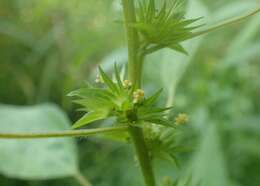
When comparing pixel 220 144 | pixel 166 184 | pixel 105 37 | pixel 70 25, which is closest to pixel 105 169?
pixel 220 144

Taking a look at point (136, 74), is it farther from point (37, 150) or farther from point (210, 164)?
point (210, 164)

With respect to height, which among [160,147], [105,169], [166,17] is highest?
[166,17]

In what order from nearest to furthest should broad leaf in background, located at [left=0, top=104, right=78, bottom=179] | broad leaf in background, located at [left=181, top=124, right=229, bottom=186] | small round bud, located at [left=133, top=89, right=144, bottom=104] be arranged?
1. small round bud, located at [left=133, top=89, right=144, bottom=104]
2. broad leaf in background, located at [left=0, top=104, right=78, bottom=179]
3. broad leaf in background, located at [left=181, top=124, right=229, bottom=186]

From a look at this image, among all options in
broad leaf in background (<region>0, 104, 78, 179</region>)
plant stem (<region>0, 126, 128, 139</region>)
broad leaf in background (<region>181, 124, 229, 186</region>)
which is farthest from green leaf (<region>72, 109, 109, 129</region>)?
broad leaf in background (<region>181, 124, 229, 186</region>)

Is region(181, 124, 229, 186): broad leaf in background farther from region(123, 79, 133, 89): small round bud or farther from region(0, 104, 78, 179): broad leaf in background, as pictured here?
region(123, 79, 133, 89): small round bud

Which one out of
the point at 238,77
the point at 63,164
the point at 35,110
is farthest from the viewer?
the point at 238,77

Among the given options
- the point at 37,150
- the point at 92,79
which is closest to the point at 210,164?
the point at 37,150

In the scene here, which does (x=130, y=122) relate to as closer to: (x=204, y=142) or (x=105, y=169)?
(x=204, y=142)

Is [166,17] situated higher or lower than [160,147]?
higher
